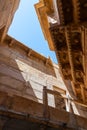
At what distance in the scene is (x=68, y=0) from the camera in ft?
21.8

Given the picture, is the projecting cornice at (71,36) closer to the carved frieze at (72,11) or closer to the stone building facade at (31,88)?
the carved frieze at (72,11)

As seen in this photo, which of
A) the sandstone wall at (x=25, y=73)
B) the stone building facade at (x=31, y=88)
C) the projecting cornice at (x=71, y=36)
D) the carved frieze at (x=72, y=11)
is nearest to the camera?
the stone building facade at (x=31, y=88)

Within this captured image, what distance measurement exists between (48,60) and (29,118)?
27.9 ft

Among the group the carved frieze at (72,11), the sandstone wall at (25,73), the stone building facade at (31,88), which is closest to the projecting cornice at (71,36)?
the carved frieze at (72,11)

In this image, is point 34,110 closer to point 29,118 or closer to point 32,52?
point 29,118

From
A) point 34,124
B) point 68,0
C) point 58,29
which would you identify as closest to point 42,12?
point 58,29

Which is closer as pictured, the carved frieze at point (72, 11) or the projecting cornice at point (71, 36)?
the carved frieze at point (72, 11)

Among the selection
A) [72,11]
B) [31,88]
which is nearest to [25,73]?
[31,88]

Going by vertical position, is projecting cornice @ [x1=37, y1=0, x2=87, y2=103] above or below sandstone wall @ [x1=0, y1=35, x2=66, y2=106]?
above

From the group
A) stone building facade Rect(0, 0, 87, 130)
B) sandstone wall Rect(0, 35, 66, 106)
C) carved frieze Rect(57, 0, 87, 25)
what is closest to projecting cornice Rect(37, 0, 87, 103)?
carved frieze Rect(57, 0, 87, 25)

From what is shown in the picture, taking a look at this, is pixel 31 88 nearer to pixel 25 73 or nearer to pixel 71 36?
pixel 25 73

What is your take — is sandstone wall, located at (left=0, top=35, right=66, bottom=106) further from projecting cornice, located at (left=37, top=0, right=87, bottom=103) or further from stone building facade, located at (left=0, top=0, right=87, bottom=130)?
projecting cornice, located at (left=37, top=0, right=87, bottom=103)

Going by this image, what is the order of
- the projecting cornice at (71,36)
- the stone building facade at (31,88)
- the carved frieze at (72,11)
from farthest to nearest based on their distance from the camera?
the projecting cornice at (71,36)
the carved frieze at (72,11)
the stone building facade at (31,88)

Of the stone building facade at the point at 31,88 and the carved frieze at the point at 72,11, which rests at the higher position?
the carved frieze at the point at 72,11
